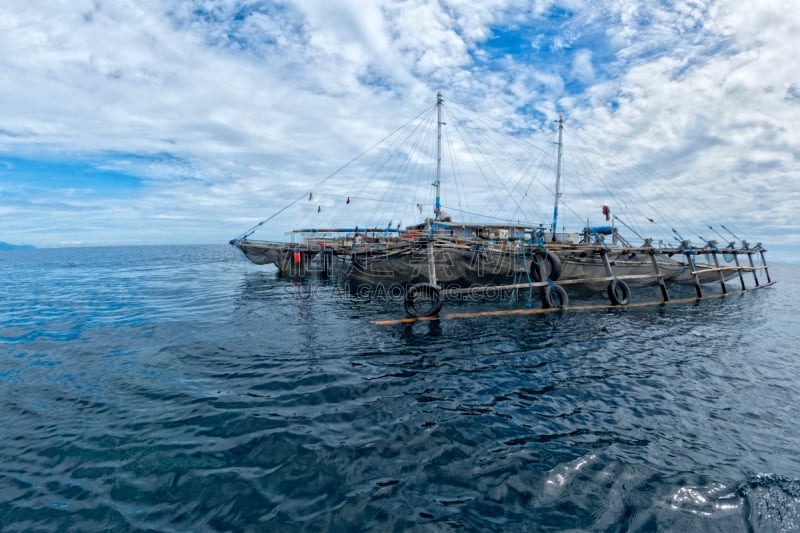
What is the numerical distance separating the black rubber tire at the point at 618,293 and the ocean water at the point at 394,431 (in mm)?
7077

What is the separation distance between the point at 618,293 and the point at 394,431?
72.4ft

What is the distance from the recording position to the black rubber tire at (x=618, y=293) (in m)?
21.9

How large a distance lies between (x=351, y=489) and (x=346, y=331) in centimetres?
1000

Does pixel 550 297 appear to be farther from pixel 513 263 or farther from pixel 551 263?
pixel 513 263

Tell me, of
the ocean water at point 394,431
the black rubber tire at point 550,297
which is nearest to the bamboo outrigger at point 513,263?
the black rubber tire at point 550,297

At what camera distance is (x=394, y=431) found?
6.95 metres

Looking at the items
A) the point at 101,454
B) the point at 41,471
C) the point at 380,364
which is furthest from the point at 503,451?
the point at 41,471

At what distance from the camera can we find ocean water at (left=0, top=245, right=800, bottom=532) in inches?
192

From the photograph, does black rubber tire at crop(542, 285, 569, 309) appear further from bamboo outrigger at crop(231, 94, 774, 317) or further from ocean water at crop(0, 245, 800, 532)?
ocean water at crop(0, 245, 800, 532)

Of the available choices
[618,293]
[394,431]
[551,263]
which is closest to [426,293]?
[551,263]

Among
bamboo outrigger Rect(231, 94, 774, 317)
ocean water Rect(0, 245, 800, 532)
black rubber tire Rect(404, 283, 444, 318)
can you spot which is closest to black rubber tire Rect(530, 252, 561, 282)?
bamboo outrigger Rect(231, 94, 774, 317)

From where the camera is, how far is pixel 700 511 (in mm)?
4980

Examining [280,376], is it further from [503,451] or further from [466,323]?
[466,323]

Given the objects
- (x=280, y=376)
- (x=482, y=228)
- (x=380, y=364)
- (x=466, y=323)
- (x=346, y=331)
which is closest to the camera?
(x=280, y=376)
